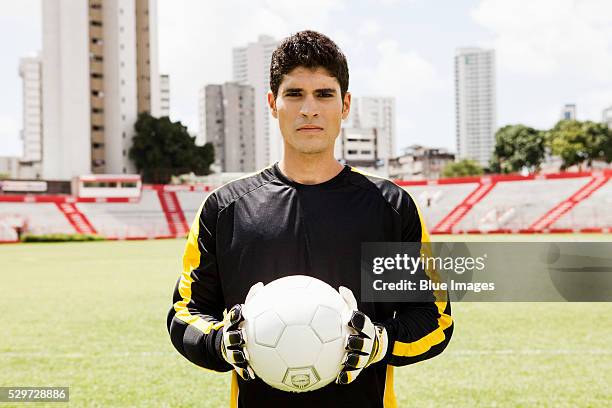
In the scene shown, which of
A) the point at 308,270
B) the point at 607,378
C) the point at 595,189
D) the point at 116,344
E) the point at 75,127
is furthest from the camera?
the point at 75,127

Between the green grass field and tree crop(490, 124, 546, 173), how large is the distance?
213 feet

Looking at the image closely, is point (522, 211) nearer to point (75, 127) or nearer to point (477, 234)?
point (477, 234)

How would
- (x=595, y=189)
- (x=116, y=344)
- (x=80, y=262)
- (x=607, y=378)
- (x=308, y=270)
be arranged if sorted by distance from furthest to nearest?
(x=595, y=189)
(x=80, y=262)
(x=116, y=344)
(x=607, y=378)
(x=308, y=270)

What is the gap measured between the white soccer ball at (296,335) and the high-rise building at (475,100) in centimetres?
A: 18296

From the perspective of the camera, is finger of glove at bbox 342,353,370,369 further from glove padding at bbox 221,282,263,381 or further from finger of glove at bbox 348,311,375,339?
glove padding at bbox 221,282,263,381

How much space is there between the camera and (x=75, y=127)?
5722cm

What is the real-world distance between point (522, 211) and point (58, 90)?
4352 cm

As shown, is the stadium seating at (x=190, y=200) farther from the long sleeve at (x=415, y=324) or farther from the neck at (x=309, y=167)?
the long sleeve at (x=415, y=324)

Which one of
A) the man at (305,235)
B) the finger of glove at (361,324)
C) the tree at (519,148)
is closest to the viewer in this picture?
the finger of glove at (361,324)

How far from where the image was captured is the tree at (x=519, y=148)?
70.8 metres

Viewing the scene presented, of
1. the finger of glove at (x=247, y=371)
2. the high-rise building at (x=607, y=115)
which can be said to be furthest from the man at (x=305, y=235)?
the high-rise building at (x=607, y=115)

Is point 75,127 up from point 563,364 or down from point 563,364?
up

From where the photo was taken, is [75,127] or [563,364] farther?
[75,127]

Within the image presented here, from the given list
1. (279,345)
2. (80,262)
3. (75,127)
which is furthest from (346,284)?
(75,127)
